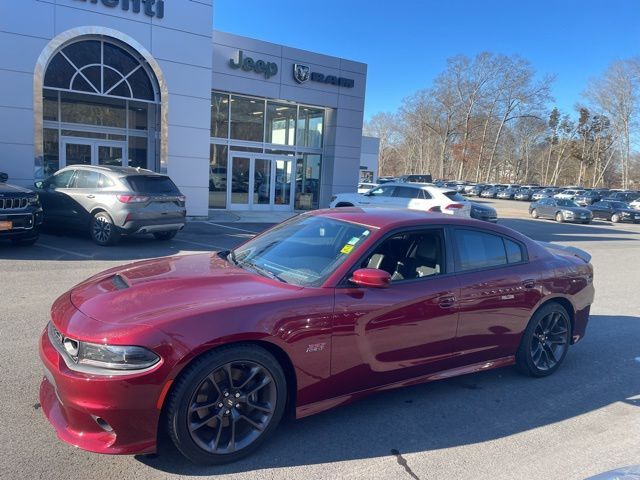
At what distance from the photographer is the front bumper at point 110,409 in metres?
2.68

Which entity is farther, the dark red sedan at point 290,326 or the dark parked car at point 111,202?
the dark parked car at point 111,202

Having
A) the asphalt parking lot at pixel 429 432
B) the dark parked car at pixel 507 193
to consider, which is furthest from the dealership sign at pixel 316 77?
the dark parked car at pixel 507 193

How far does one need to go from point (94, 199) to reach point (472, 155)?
7913 cm

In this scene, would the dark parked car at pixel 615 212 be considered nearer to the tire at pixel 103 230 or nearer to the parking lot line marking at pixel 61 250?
the tire at pixel 103 230

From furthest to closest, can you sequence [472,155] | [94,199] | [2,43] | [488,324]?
[472,155] < [2,43] < [94,199] < [488,324]

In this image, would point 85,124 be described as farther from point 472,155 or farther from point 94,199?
point 472,155

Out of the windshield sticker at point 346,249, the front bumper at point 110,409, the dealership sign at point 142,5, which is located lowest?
the front bumper at point 110,409

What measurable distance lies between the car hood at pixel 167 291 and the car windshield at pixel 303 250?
0.17 m

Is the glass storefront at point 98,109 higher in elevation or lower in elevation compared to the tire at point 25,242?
higher

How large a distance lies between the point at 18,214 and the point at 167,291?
7245 millimetres

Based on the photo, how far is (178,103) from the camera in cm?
1628

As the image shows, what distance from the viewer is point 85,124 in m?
16.9

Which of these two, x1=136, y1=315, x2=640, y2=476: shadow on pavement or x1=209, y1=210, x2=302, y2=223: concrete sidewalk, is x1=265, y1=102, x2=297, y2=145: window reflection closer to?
x1=209, y1=210, x2=302, y2=223: concrete sidewalk

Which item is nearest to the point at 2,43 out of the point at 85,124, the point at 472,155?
the point at 85,124
